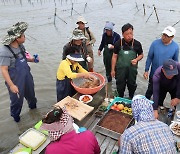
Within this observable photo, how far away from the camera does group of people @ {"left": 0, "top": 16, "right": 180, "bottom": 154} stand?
225 cm

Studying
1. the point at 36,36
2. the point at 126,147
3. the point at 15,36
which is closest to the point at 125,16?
the point at 36,36

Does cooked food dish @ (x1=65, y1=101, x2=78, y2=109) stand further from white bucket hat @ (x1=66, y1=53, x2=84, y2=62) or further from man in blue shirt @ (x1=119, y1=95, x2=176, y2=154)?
man in blue shirt @ (x1=119, y1=95, x2=176, y2=154)

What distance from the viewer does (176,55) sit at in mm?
4930

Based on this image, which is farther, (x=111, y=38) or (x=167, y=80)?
(x=111, y=38)

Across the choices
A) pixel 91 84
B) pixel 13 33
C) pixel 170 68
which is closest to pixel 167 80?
pixel 170 68

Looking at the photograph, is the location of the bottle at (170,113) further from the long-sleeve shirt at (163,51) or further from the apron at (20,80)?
the apron at (20,80)

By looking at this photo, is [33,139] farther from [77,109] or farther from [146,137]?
[146,137]

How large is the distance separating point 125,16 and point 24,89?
54.0 feet

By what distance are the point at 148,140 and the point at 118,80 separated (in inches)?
131

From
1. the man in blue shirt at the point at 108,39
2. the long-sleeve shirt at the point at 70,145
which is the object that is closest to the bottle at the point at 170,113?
the long-sleeve shirt at the point at 70,145

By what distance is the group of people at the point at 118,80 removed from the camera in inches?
88.5

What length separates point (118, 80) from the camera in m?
5.64

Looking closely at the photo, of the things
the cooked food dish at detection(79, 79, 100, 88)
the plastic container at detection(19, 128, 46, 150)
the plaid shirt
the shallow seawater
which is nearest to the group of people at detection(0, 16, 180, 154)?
the plaid shirt

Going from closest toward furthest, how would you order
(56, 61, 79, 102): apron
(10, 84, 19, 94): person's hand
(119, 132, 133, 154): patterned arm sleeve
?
(119, 132, 133, 154): patterned arm sleeve
(10, 84, 19, 94): person's hand
(56, 61, 79, 102): apron
